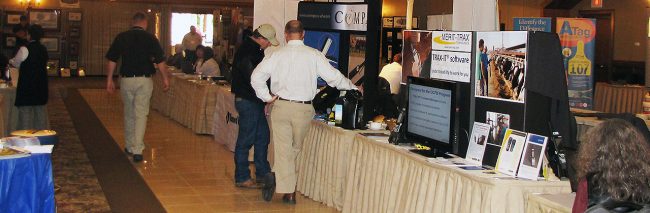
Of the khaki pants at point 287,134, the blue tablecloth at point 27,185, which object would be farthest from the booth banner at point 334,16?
the blue tablecloth at point 27,185

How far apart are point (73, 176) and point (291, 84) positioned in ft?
7.89

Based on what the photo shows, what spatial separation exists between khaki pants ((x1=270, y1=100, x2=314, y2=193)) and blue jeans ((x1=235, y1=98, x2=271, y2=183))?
23.1 inches

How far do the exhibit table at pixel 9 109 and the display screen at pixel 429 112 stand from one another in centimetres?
422

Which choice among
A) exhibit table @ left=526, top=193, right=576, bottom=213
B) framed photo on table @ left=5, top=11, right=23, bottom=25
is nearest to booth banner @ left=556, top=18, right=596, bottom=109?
exhibit table @ left=526, top=193, right=576, bottom=213

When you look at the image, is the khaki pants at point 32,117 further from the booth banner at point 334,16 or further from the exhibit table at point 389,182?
the exhibit table at point 389,182

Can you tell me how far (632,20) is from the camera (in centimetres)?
1487

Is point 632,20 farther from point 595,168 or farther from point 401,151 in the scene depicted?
point 595,168

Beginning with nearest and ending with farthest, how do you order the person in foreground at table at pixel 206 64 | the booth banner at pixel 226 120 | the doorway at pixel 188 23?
1. the booth banner at pixel 226 120
2. the person in foreground at table at pixel 206 64
3. the doorway at pixel 188 23

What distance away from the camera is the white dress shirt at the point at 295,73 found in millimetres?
5602

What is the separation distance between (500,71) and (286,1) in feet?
13.4

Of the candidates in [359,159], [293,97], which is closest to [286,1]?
[293,97]

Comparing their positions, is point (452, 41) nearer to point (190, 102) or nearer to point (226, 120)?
point (226, 120)

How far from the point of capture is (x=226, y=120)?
8836 mm

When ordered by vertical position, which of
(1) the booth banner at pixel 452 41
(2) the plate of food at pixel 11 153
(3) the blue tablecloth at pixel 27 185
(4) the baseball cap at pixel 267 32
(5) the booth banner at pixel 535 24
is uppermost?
(5) the booth banner at pixel 535 24
